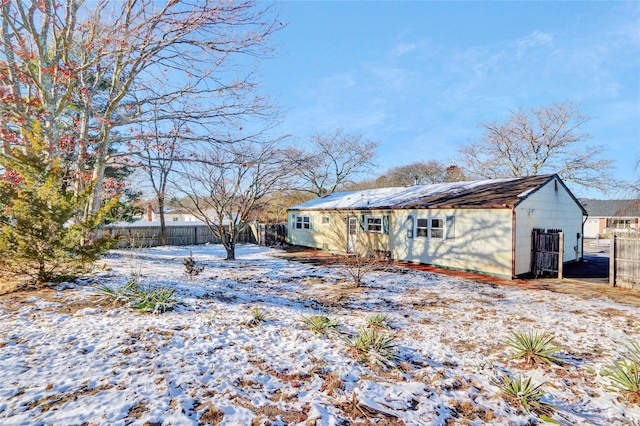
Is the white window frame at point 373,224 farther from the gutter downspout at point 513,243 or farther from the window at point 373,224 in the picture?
the gutter downspout at point 513,243

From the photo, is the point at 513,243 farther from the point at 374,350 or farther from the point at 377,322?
the point at 374,350

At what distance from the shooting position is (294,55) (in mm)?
8188

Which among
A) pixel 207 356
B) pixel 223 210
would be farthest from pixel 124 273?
pixel 223 210

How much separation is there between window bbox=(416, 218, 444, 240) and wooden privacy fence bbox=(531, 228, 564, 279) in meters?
2.99

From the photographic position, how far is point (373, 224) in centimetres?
1486

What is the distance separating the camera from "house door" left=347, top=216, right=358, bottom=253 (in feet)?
51.8

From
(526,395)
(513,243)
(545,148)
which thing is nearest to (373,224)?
(513,243)

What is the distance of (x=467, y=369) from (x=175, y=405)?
321 cm

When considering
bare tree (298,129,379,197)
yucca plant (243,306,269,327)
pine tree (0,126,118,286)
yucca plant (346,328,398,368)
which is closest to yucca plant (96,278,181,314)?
pine tree (0,126,118,286)

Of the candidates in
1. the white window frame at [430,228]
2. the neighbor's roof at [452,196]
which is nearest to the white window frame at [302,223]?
the neighbor's roof at [452,196]

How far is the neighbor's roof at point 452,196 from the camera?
35.2ft

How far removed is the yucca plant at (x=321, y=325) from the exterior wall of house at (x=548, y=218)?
822 centimetres

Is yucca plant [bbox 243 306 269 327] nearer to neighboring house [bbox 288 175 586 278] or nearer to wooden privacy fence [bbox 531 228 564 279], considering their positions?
neighboring house [bbox 288 175 586 278]

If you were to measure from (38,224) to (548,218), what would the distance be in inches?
578
